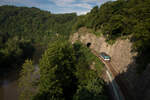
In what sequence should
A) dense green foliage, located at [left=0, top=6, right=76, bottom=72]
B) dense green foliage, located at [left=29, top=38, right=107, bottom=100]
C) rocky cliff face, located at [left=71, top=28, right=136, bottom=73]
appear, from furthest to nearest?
dense green foliage, located at [left=0, top=6, right=76, bottom=72] → rocky cliff face, located at [left=71, top=28, right=136, bottom=73] → dense green foliage, located at [left=29, top=38, right=107, bottom=100]

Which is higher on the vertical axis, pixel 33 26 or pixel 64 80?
pixel 33 26

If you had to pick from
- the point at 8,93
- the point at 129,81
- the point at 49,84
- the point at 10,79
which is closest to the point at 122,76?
the point at 129,81

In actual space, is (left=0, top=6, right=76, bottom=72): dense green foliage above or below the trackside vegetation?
above

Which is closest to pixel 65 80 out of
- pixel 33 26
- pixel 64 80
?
pixel 64 80

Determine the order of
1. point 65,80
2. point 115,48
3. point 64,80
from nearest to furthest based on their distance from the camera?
point 64,80 < point 65,80 < point 115,48

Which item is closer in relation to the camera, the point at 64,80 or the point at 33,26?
the point at 64,80

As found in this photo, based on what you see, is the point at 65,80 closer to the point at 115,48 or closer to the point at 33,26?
the point at 115,48

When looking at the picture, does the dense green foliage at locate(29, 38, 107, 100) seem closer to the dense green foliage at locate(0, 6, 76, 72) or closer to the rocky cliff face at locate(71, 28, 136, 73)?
the rocky cliff face at locate(71, 28, 136, 73)

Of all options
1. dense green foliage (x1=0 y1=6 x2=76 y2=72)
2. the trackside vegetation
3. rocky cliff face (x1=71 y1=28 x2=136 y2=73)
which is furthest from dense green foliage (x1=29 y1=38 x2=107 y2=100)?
dense green foliage (x1=0 y1=6 x2=76 y2=72)
